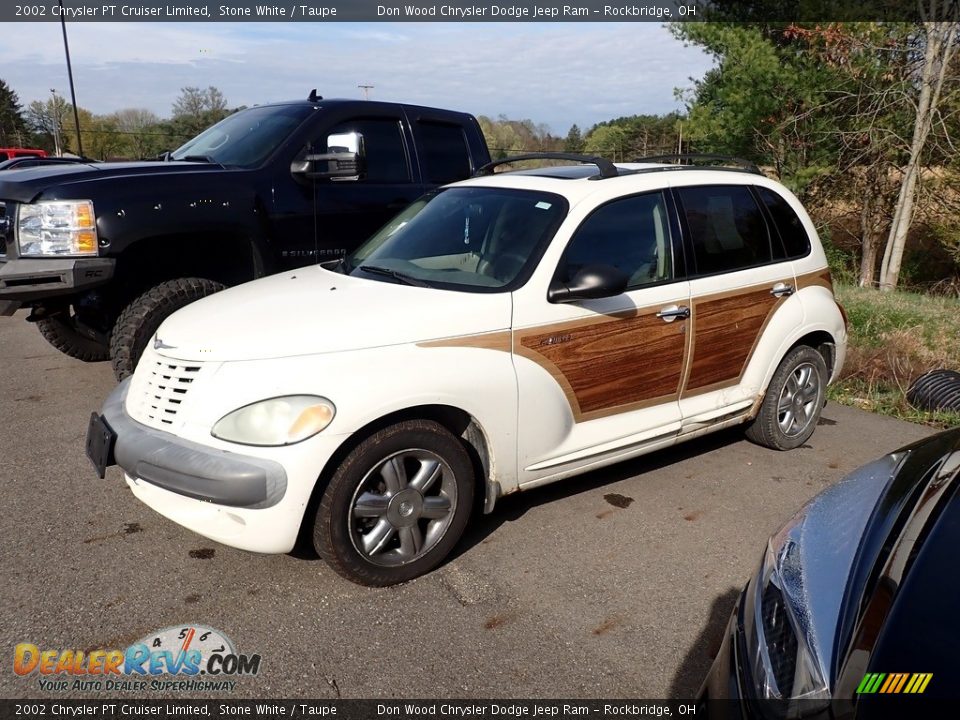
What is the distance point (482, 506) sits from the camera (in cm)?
360

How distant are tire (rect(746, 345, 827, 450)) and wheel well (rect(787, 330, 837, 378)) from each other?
6cm

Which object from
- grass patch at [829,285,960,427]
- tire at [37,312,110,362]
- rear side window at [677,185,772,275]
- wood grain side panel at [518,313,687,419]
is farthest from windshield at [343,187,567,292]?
grass patch at [829,285,960,427]

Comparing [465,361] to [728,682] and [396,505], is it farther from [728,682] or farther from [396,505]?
[728,682]

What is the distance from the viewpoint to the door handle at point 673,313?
12.7ft

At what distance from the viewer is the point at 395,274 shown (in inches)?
148

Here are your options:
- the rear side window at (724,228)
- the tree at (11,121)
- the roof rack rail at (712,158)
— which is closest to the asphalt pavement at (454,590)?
the rear side window at (724,228)

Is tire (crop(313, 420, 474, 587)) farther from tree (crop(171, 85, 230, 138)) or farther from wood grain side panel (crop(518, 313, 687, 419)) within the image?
tree (crop(171, 85, 230, 138))

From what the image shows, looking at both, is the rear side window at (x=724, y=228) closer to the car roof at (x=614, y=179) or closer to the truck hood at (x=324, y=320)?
the car roof at (x=614, y=179)

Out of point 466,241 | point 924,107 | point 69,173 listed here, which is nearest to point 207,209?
point 69,173

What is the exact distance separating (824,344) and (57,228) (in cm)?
493

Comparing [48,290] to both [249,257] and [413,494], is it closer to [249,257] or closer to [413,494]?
[249,257]

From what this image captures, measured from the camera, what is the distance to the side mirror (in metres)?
3.39

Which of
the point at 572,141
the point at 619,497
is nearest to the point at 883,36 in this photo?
the point at 619,497

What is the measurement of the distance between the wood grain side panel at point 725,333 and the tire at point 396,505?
157 centimetres
